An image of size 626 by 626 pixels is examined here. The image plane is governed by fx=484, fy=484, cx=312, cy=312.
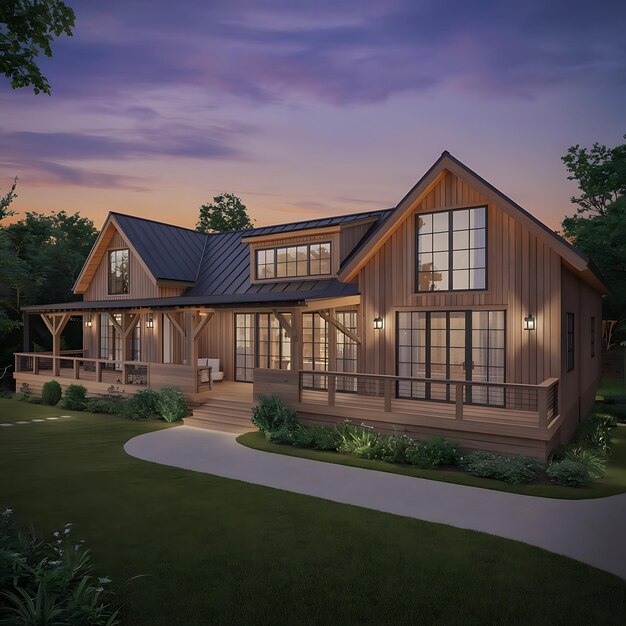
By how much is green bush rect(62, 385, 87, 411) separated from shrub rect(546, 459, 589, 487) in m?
15.2

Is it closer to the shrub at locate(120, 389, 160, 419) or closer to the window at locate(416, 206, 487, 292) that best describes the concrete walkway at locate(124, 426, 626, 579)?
the shrub at locate(120, 389, 160, 419)

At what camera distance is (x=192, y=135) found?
862 inches

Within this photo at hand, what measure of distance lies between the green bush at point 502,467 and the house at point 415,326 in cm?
45

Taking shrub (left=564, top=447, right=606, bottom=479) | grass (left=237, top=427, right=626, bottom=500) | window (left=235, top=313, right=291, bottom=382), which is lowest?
grass (left=237, top=427, right=626, bottom=500)

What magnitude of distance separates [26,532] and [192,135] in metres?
18.9

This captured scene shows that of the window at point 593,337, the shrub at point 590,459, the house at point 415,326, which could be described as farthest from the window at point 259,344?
the window at point 593,337

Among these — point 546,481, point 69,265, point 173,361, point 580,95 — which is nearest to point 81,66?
point 173,361

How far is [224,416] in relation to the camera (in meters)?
14.5

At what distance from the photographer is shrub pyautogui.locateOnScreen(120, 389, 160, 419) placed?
1562 centimetres

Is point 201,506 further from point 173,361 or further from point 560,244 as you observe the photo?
point 173,361

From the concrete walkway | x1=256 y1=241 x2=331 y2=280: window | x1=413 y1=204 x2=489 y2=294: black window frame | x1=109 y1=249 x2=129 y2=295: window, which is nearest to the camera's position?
the concrete walkway

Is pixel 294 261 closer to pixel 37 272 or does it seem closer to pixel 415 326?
pixel 415 326

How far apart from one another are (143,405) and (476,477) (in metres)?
10.7

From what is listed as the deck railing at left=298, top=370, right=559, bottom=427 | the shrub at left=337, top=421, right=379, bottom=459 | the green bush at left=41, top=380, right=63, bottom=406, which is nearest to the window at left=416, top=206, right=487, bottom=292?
the deck railing at left=298, top=370, right=559, bottom=427
